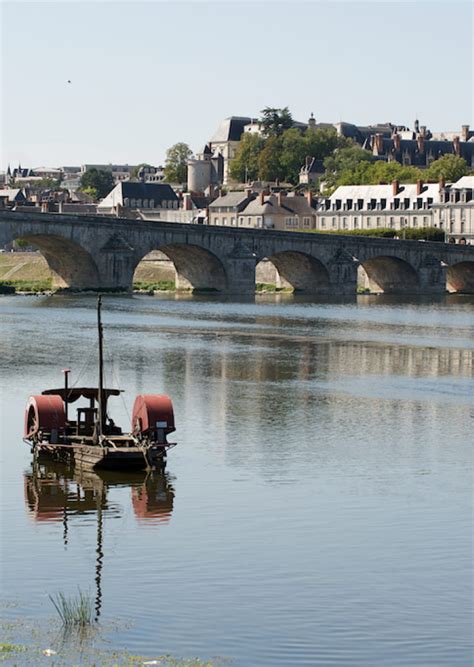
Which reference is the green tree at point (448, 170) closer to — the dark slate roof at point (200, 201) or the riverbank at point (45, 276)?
the dark slate roof at point (200, 201)

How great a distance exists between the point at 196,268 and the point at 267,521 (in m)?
88.0

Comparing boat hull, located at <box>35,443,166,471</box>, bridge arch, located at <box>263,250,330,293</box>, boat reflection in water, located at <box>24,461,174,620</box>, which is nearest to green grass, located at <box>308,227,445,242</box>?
bridge arch, located at <box>263,250,330,293</box>

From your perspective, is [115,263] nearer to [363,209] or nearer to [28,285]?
[28,285]

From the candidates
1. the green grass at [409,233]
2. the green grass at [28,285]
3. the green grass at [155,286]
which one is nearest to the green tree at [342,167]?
the green grass at [409,233]

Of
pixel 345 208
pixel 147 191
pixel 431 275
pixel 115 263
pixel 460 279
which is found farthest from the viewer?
pixel 147 191

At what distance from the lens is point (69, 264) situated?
106 m

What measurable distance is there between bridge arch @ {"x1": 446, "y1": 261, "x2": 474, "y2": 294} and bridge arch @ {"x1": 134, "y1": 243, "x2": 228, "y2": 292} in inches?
1020

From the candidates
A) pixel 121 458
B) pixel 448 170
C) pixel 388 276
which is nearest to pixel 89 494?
pixel 121 458

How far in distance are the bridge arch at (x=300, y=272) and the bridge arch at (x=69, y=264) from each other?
56.4 ft

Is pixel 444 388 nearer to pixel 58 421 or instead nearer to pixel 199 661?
pixel 58 421

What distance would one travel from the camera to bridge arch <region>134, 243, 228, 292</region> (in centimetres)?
11131

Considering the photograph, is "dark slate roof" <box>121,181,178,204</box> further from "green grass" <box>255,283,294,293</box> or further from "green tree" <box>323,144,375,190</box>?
"green grass" <box>255,283,294,293</box>

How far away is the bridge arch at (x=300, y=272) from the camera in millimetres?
118125

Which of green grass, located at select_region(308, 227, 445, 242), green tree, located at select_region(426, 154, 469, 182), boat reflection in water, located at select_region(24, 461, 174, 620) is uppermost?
green tree, located at select_region(426, 154, 469, 182)
